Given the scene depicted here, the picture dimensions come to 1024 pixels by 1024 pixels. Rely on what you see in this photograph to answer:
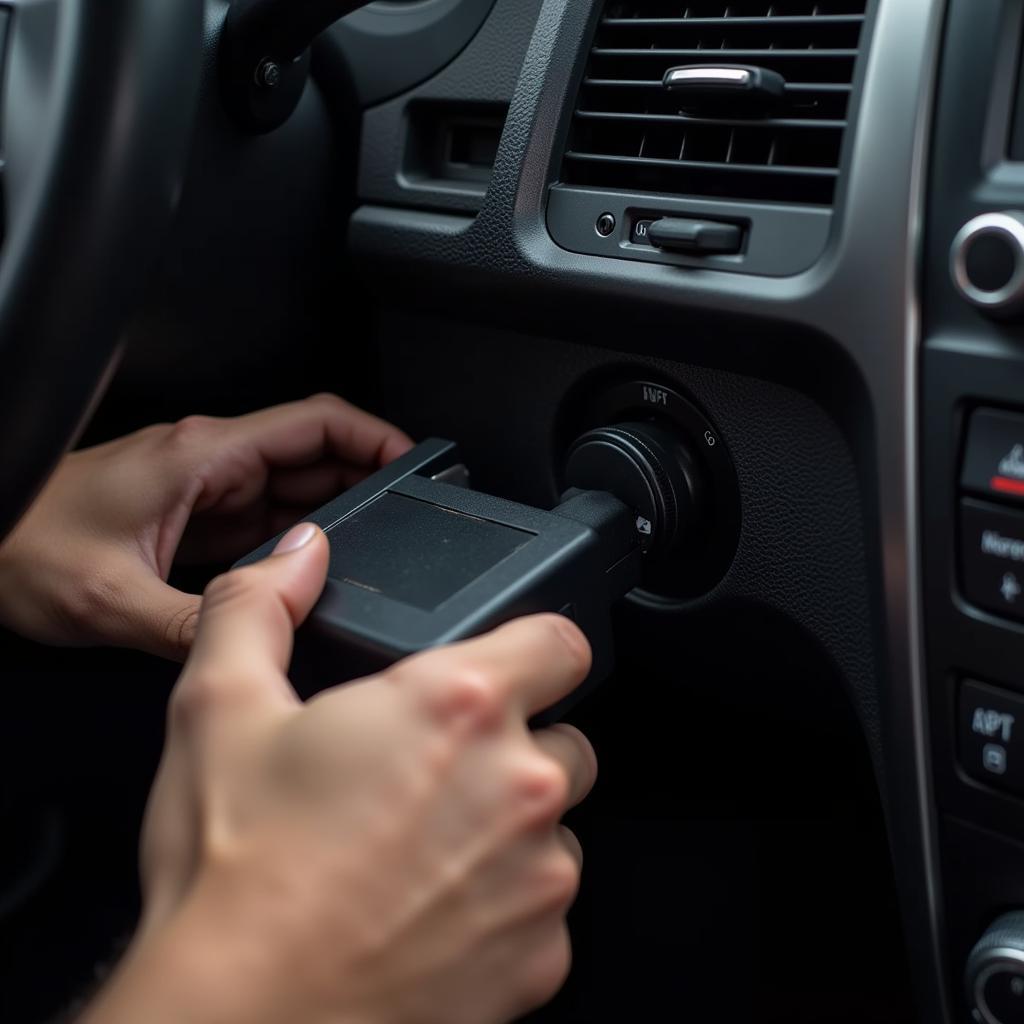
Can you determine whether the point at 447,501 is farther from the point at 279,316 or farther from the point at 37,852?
the point at 37,852

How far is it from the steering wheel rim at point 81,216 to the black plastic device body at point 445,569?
0.15 m

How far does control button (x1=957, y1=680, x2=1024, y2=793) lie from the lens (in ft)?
1.89

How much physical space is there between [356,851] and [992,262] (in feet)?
1.24

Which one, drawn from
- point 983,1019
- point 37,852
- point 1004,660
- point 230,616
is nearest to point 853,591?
point 1004,660

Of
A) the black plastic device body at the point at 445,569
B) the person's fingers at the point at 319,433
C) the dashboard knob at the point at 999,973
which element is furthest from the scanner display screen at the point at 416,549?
the dashboard knob at the point at 999,973

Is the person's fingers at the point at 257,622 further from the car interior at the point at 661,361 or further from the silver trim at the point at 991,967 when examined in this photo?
the silver trim at the point at 991,967

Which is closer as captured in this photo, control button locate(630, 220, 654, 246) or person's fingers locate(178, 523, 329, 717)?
person's fingers locate(178, 523, 329, 717)

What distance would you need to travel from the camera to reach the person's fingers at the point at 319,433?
2.92 feet

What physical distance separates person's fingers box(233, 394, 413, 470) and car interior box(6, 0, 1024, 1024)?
0.05m

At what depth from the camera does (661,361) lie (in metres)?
0.75

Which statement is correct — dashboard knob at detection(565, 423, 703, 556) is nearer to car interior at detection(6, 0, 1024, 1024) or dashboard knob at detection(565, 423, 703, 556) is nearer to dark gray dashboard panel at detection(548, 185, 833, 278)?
car interior at detection(6, 0, 1024, 1024)

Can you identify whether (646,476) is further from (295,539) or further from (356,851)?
(356,851)

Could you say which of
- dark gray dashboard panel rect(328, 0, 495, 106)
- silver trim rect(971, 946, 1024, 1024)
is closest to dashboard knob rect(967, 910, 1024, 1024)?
silver trim rect(971, 946, 1024, 1024)

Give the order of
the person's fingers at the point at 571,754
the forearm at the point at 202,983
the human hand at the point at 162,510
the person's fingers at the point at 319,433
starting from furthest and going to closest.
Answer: the person's fingers at the point at 319,433 < the human hand at the point at 162,510 < the person's fingers at the point at 571,754 < the forearm at the point at 202,983
